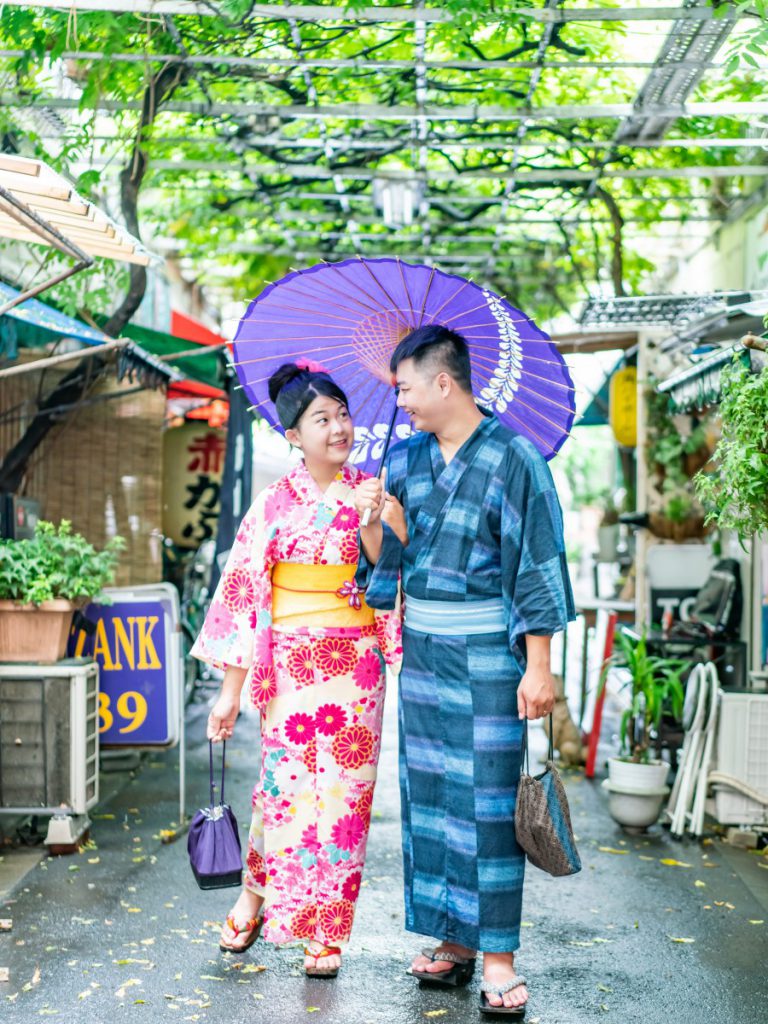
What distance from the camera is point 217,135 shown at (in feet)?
30.8

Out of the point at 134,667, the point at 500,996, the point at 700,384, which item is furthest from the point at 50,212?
the point at 700,384

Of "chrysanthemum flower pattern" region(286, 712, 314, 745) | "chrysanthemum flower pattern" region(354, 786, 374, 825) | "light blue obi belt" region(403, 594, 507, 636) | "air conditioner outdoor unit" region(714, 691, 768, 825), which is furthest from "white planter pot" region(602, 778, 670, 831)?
"light blue obi belt" region(403, 594, 507, 636)

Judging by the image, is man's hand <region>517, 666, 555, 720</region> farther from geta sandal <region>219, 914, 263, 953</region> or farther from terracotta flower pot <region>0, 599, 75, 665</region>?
terracotta flower pot <region>0, 599, 75, 665</region>

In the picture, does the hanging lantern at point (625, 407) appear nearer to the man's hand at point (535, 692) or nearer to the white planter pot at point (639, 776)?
the white planter pot at point (639, 776)

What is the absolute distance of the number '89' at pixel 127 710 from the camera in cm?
673

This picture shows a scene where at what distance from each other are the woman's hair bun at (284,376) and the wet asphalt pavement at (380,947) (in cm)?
217

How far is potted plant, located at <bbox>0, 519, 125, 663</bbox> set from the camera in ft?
20.1

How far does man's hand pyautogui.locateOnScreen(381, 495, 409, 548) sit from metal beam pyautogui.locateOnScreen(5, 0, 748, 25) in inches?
117

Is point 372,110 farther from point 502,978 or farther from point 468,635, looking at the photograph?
point 502,978

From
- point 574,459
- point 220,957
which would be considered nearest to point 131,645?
point 220,957

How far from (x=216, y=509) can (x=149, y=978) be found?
7481mm

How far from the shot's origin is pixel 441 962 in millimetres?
4367

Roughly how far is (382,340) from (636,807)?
3422 millimetres

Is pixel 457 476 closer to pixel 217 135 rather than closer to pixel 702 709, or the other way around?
pixel 702 709
